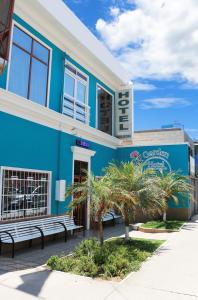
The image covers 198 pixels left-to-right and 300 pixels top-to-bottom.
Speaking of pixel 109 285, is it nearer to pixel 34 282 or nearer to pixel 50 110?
pixel 34 282

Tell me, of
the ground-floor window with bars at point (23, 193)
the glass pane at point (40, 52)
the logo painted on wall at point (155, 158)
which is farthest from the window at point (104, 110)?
the ground-floor window with bars at point (23, 193)

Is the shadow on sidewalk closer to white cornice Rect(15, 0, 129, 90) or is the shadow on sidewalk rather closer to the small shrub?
the small shrub

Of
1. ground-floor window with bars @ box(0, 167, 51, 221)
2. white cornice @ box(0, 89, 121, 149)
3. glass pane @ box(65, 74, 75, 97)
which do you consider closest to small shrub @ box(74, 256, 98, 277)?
ground-floor window with bars @ box(0, 167, 51, 221)

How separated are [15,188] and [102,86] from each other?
28.4ft

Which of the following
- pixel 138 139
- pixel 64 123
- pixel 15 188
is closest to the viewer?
pixel 15 188

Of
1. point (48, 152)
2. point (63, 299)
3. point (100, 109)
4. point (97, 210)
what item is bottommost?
point (63, 299)

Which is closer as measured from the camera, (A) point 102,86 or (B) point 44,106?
(B) point 44,106

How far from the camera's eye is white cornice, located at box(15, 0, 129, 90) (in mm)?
10781

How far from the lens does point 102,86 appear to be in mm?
16734

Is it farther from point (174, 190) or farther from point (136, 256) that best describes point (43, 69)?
point (174, 190)

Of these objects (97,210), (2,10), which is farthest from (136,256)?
(2,10)

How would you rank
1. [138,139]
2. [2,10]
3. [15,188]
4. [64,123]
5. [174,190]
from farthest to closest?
[138,139]
[174,190]
[64,123]
[15,188]
[2,10]

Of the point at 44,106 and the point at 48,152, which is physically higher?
the point at 44,106

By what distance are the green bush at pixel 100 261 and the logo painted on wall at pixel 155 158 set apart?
944 cm
